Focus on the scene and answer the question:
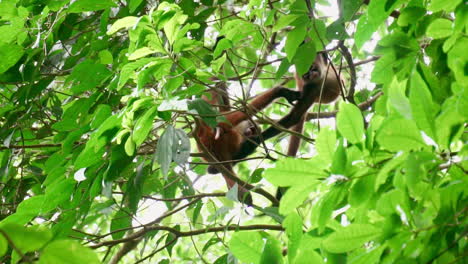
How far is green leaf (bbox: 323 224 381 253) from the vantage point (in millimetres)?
1479

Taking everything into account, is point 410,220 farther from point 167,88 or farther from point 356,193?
point 167,88

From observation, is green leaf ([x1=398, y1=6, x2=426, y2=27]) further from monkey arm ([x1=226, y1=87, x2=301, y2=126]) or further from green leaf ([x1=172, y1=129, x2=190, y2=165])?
monkey arm ([x1=226, y1=87, x2=301, y2=126])

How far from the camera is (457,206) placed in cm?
150

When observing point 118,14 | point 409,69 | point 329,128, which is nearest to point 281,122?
point 118,14

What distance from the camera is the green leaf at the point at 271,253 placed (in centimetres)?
165

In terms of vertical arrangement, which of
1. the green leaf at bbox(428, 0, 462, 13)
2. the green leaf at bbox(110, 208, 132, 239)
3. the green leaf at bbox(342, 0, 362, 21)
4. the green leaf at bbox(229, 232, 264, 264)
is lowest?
the green leaf at bbox(110, 208, 132, 239)

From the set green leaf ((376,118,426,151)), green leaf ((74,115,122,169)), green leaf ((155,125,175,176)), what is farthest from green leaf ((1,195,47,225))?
green leaf ((376,118,426,151))

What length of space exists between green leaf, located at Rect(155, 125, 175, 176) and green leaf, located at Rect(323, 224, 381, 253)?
1.02 meters

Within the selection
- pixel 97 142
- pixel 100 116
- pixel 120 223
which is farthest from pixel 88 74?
pixel 120 223

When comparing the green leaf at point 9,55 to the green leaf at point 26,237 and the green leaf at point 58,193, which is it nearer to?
the green leaf at point 58,193

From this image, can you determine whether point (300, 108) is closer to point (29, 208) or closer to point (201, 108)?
point (201, 108)

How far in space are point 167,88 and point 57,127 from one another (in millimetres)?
853

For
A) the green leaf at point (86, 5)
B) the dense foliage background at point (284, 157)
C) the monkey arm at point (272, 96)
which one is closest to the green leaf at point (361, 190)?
the dense foliage background at point (284, 157)

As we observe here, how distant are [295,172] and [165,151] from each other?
3.27 ft
